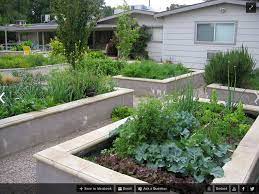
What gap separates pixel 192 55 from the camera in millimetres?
15211

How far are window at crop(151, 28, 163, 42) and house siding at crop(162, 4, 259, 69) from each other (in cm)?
305

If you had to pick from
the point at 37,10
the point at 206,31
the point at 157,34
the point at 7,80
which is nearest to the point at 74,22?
the point at 7,80

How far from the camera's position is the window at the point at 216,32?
14172mm

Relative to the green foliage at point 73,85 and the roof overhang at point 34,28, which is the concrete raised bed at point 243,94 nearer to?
the green foliage at point 73,85

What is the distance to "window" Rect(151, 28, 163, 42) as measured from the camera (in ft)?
61.8

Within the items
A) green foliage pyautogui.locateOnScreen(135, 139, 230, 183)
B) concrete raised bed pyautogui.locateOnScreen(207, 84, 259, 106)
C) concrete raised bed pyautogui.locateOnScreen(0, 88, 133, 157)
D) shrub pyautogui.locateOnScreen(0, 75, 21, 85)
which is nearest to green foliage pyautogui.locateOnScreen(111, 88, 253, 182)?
green foliage pyautogui.locateOnScreen(135, 139, 230, 183)

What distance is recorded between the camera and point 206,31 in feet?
48.6

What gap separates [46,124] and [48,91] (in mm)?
1239

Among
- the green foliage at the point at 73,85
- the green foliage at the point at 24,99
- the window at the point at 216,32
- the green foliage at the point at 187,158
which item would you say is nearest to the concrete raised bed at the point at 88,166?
the green foliage at the point at 187,158

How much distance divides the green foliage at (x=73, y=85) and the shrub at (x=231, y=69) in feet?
10.7

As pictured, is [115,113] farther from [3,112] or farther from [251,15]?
[251,15]

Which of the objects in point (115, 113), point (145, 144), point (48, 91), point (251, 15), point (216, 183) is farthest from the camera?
point (251, 15)

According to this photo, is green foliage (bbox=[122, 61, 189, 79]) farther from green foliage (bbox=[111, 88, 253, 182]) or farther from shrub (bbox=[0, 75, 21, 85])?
green foliage (bbox=[111, 88, 253, 182])

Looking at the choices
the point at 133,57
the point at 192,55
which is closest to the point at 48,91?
the point at 192,55
